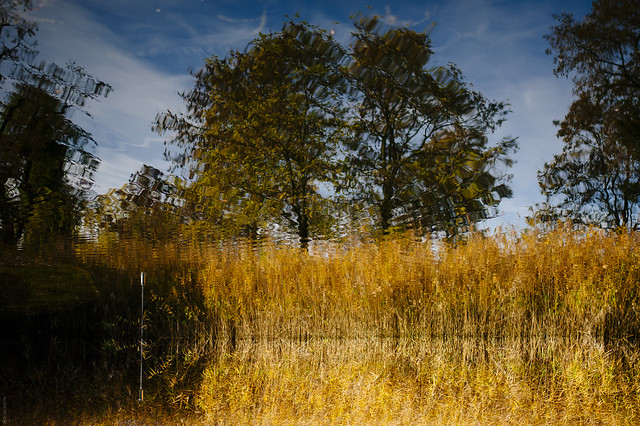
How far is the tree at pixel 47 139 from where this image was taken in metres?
3.02

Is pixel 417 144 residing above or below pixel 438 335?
above

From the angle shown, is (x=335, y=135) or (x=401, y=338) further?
(x=401, y=338)

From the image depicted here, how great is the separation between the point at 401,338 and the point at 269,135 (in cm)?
245

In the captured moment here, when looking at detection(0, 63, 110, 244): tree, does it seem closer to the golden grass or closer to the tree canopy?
the tree canopy

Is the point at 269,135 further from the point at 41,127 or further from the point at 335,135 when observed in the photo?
the point at 41,127

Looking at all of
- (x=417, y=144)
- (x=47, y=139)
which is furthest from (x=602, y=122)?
(x=47, y=139)

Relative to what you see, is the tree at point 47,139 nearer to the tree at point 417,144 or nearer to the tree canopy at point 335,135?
the tree canopy at point 335,135

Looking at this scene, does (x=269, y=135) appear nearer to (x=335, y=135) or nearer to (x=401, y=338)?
(x=335, y=135)

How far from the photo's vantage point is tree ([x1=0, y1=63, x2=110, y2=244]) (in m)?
3.02

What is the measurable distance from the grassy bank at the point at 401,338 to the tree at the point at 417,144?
0.52m

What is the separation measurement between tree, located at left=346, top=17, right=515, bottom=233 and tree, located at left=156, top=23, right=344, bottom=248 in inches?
10.2

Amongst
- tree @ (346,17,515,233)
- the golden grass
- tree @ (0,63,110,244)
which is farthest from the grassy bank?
tree @ (0,63,110,244)

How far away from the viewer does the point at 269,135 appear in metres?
3.50

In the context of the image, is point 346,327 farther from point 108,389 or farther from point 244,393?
point 108,389
